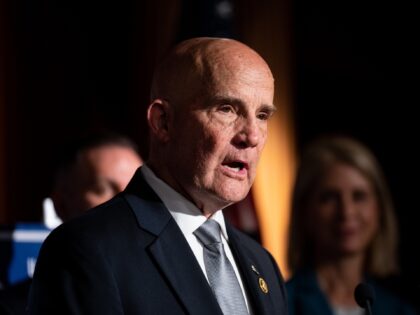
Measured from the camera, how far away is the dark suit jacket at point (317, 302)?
3141 mm

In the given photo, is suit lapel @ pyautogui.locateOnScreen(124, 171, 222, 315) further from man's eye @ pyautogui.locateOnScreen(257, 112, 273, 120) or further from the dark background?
the dark background

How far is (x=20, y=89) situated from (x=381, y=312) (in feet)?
7.27

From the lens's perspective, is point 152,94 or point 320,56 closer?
point 152,94

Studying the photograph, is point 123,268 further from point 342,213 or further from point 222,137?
point 342,213

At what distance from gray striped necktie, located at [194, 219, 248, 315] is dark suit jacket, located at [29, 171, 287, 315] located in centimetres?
5

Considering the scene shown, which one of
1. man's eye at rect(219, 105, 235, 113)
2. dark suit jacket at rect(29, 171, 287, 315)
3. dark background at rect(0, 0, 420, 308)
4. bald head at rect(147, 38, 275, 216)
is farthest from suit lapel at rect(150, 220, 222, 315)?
dark background at rect(0, 0, 420, 308)

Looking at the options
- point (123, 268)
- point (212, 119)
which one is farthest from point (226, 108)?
point (123, 268)

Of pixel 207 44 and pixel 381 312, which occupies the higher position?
pixel 207 44

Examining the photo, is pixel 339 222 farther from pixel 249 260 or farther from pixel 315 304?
pixel 249 260

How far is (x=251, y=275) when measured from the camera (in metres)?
1.86

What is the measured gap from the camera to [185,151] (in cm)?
179

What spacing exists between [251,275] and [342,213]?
4.95 feet

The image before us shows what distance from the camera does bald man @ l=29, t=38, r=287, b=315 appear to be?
5.37 ft

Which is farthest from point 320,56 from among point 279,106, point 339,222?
point 339,222
